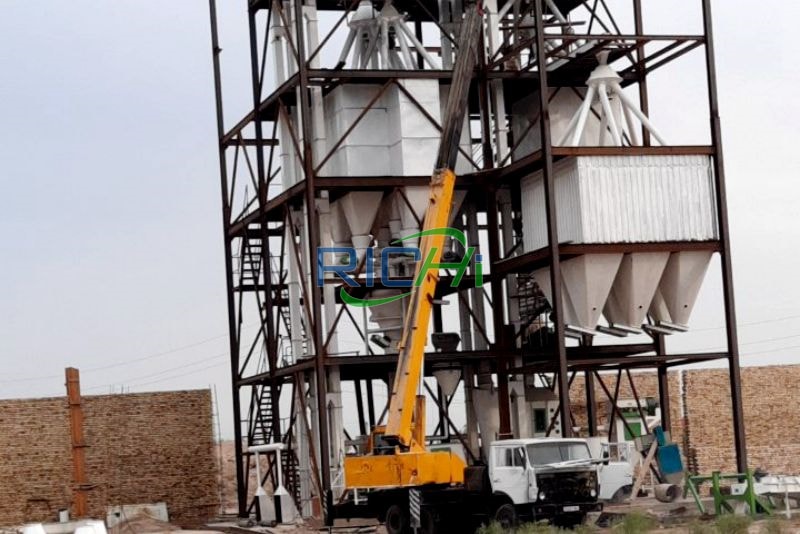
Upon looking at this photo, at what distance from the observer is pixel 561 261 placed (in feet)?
147

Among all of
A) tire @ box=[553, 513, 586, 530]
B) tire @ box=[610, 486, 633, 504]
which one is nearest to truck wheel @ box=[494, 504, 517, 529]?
tire @ box=[553, 513, 586, 530]

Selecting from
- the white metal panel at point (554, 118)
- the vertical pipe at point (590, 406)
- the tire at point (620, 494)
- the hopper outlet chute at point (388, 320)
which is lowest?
the tire at point (620, 494)

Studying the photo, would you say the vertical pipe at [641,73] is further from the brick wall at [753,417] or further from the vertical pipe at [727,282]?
the brick wall at [753,417]

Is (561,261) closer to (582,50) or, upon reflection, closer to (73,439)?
(582,50)

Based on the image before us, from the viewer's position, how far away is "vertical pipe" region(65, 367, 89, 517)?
5212cm

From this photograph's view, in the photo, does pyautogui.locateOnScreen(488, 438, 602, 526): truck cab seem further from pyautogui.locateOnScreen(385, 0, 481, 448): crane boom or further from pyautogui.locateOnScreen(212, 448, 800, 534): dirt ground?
pyautogui.locateOnScreen(385, 0, 481, 448): crane boom

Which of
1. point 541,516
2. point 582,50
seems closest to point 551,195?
point 582,50

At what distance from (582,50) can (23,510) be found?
2418 centimetres

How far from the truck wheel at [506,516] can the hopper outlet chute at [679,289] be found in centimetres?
1262

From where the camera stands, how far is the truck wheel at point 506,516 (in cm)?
3444

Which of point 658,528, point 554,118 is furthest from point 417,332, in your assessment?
point 554,118

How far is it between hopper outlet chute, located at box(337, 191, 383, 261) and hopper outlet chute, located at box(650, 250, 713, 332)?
28.7 ft

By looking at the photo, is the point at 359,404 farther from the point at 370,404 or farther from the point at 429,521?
the point at 429,521

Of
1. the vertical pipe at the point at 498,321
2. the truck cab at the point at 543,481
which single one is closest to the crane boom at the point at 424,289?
the truck cab at the point at 543,481
